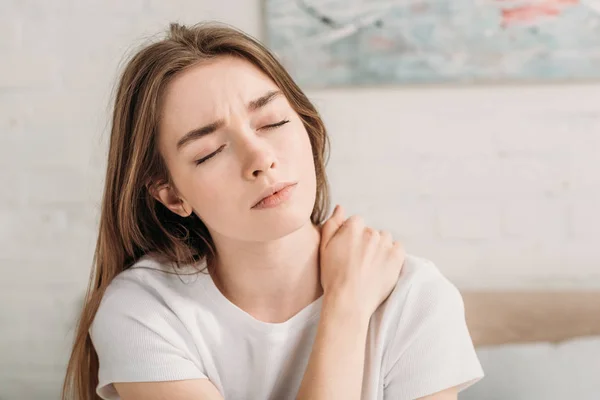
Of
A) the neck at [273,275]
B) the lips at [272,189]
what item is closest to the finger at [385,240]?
the neck at [273,275]

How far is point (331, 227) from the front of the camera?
124cm

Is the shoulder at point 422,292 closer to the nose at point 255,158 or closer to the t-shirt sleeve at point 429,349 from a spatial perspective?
the t-shirt sleeve at point 429,349

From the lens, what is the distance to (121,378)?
1130mm

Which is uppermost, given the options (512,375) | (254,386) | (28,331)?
(254,386)

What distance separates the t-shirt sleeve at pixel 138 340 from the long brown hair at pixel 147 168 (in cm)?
8

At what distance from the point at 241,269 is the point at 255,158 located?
248 millimetres

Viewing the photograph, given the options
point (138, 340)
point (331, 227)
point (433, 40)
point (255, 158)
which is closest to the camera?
point (255, 158)

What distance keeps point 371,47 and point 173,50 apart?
2.22 ft

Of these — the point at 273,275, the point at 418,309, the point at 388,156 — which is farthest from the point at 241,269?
the point at 388,156

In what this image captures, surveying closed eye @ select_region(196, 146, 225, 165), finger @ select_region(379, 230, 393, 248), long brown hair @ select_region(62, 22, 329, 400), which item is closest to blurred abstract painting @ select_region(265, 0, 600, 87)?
long brown hair @ select_region(62, 22, 329, 400)

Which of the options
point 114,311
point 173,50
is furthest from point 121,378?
point 173,50

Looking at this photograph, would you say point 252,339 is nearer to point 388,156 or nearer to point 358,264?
point 358,264

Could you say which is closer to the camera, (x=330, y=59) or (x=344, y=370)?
(x=344, y=370)

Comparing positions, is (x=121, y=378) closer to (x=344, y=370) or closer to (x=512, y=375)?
(x=344, y=370)
